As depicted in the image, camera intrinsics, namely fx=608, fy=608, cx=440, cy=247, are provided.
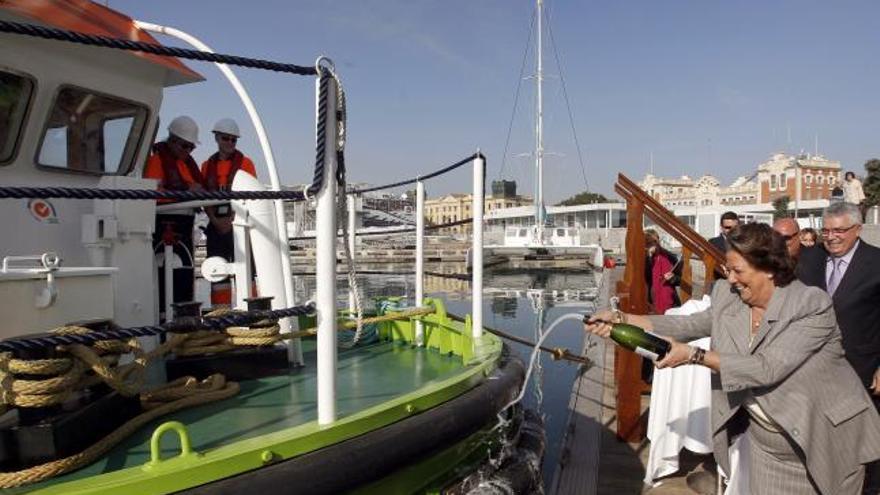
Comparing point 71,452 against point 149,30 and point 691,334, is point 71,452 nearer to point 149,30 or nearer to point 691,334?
point 691,334

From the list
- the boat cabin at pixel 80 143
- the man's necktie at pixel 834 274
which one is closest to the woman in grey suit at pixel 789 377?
the man's necktie at pixel 834 274

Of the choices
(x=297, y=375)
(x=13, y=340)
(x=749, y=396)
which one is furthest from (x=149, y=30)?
(x=749, y=396)

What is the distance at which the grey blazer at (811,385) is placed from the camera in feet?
6.75

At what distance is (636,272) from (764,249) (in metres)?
2.26

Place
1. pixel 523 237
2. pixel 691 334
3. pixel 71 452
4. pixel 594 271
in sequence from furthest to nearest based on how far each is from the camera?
pixel 523 237 → pixel 594 271 → pixel 691 334 → pixel 71 452

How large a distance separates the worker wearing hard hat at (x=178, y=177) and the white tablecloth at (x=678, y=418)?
3.20 metres

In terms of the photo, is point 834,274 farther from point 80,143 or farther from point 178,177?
point 80,143

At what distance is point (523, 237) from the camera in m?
34.7

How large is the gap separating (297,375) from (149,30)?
2321 millimetres

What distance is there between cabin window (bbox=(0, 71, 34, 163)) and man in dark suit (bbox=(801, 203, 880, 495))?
4221 mm

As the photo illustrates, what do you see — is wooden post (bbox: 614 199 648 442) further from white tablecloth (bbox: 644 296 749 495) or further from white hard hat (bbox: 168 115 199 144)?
white hard hat (bbox: 168 115 199 144)

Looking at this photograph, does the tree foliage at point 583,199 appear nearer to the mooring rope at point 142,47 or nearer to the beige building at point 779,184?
the beige building at point 779,184

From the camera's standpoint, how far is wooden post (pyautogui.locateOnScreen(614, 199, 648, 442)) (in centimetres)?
429

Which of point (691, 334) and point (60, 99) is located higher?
point (60, 99)
